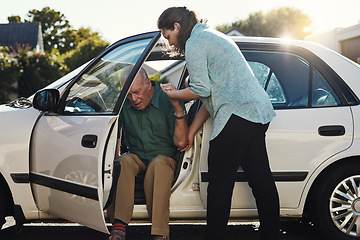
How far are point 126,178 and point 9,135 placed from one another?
868mm

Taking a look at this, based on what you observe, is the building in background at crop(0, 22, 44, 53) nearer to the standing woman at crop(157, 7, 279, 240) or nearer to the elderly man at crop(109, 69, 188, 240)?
the elderly man at crop(109, 69, 188, 240)

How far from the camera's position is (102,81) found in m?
3.89

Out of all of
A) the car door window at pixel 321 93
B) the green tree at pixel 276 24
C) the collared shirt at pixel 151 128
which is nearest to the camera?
the car door window at pixel 321 93

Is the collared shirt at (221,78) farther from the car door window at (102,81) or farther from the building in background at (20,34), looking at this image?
the building in background at (20,34)

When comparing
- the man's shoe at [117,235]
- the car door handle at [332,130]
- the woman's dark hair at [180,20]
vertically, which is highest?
the woman's dark hair at [180,20]

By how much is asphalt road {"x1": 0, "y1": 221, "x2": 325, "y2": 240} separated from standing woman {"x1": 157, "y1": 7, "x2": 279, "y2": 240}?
2.81 ft

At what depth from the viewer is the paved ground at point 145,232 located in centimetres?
445

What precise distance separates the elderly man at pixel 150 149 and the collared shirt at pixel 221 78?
0.32m

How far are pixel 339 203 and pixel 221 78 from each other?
1.33 m

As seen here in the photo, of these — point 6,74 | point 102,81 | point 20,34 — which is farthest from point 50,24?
point 102,81

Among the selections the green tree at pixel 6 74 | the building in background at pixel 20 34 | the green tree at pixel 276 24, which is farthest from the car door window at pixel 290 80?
the green tree at pixel 276 24

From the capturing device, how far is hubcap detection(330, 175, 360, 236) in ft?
13.0

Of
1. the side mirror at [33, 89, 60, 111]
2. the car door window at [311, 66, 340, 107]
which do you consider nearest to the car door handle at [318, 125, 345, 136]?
the car door window at [311, 66, 340, 107]

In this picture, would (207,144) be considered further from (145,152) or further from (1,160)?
(1,160)
